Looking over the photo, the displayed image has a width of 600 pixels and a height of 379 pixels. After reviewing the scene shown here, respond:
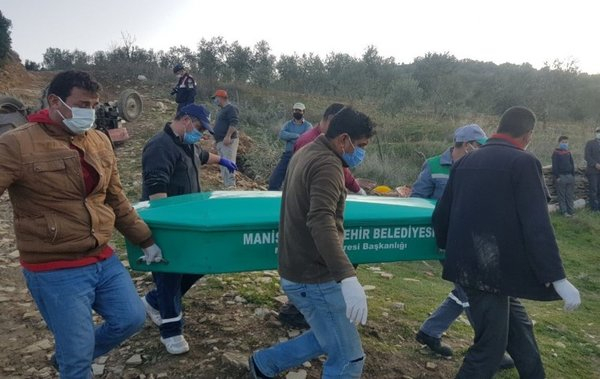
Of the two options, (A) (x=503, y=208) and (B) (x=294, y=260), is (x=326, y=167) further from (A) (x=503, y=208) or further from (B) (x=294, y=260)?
(A) (x=503, y=208)

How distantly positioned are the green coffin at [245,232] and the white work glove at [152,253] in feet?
0.16

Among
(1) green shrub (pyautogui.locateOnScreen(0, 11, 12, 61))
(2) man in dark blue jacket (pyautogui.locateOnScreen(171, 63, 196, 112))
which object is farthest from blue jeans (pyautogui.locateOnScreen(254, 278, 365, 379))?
(1) green shrub (pyautogui.locateOnScreen(0, 11, 12, 61))

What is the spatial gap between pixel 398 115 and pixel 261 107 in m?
5.35

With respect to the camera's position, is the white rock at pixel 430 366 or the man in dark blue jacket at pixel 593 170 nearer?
the white rock at pixel 430 366

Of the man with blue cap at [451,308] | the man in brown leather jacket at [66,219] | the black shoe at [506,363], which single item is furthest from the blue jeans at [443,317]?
the man in brown leather jacket at [66,219]

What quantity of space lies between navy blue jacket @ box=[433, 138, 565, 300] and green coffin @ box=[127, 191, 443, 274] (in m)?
0.43

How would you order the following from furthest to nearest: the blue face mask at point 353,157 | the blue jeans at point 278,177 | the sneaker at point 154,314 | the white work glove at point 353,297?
the blue jeans at point 278,177
the sneaker at point 154,314
the blue face mask at point 353,157
the white work glove at point 353,297

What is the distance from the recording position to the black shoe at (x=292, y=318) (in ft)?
11.4

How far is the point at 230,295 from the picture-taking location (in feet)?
12.7

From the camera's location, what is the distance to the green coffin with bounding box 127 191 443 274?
2.67 metres

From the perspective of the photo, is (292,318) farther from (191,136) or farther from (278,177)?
(278,177)

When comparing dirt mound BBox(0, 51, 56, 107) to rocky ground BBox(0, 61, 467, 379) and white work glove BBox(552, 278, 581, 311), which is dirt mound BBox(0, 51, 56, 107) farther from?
white work glove BBox(552, 278, 581, 311)

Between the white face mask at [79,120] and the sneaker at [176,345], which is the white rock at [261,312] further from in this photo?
the white face mask at [79,120]

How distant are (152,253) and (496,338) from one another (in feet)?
5.84
